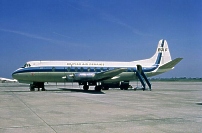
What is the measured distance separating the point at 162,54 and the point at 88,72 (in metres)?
12.8

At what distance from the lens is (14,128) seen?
7.44 m

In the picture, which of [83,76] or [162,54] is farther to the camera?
[162,54]

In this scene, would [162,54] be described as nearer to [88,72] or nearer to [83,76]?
[88,72]

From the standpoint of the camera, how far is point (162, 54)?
121ft

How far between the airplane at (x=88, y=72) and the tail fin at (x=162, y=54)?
183 millimetres

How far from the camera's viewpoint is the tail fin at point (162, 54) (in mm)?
36250

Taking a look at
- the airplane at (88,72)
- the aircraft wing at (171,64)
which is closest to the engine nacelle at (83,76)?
the airplane at (88,72)

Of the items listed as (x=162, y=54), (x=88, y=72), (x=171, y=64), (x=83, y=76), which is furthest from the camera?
(x=162, y=54)

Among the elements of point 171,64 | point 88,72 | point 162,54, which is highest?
point 162,54

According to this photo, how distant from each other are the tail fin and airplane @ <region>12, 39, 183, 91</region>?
0.60 ft

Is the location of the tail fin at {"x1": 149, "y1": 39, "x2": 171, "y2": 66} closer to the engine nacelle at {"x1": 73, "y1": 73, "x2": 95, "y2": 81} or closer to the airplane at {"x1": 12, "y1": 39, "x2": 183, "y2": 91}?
the airplane at {"x1": 12, "y1": 39, "x2": 183, "y2": 91}

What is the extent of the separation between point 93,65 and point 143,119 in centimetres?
2276

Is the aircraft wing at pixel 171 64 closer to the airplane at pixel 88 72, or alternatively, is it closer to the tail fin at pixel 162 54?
the airplane at pixel 88 72

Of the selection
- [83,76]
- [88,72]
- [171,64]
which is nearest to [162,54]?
[171,64]
